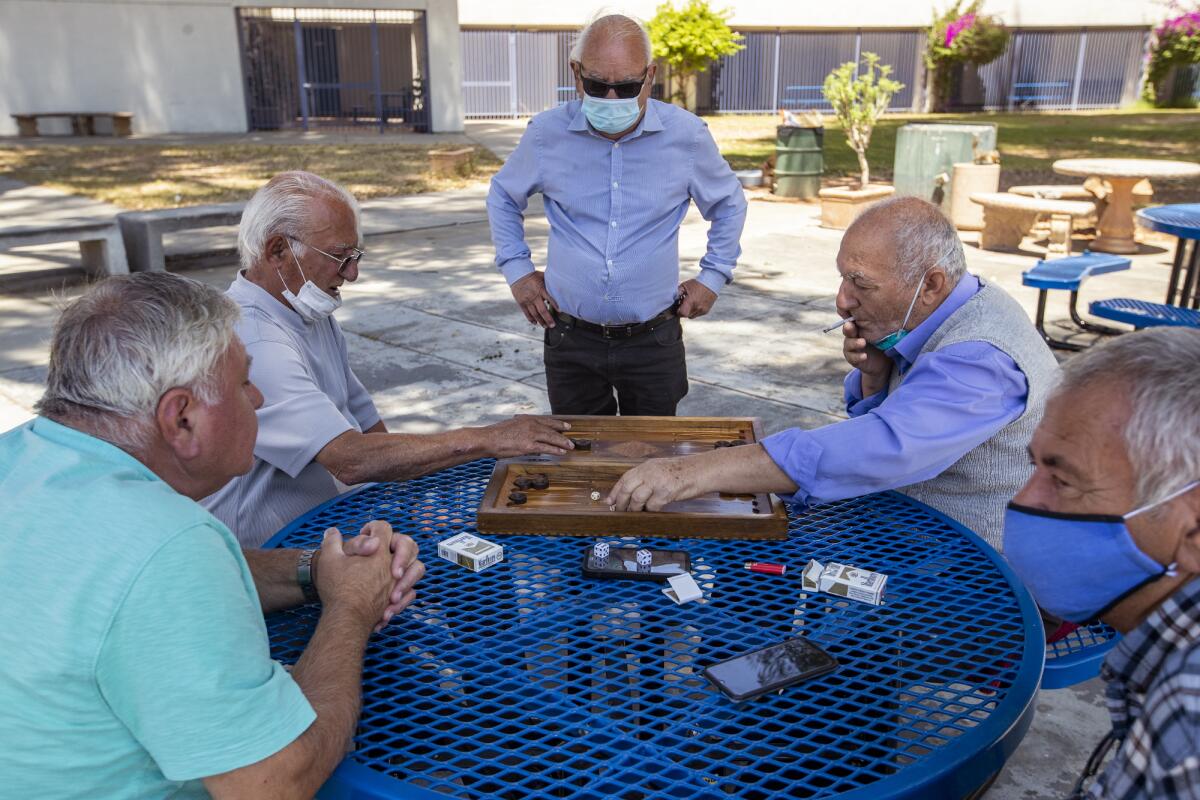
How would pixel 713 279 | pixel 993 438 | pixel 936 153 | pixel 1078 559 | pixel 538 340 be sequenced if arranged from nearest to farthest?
pixel 1078 559 < pixel 993 438 < pixel 713 279 < pixel 538 340 < pixel 936 153

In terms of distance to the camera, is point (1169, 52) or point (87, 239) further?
point (1169, 52)

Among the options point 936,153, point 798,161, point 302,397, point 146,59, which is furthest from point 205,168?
point 302,397

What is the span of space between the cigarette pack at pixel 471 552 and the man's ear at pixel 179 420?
65cm

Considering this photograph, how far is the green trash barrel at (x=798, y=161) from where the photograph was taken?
12.3 metres

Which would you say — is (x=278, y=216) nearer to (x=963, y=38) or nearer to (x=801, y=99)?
(x=963, y=38)

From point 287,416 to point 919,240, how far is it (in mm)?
1564

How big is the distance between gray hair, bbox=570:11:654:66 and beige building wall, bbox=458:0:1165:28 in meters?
24.9

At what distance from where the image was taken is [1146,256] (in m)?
9.29

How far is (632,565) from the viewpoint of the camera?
6.52ft

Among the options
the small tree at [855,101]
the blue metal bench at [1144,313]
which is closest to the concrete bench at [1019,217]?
the small tree at [855,101]

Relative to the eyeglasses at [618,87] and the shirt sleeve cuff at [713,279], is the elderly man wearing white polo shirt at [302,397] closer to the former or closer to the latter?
the eyeglasses at [618,87]

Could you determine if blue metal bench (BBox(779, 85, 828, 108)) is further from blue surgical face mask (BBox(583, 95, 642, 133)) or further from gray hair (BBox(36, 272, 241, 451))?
gray hair (BBox(36, 272, 241, 451))

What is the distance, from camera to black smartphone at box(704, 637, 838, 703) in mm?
1600

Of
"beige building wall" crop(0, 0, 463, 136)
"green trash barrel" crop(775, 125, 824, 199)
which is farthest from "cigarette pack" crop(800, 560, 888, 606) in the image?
"beige building wall" crop(0, 0, 463, 136)
